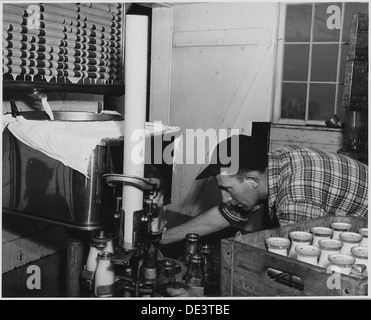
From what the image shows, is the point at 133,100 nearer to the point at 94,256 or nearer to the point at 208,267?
the point at 94,256

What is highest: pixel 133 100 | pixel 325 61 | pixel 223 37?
pixel 223 37

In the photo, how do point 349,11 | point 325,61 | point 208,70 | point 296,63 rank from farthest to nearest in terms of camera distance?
point 208,70, point 296,63, point 325,61, point 349,11

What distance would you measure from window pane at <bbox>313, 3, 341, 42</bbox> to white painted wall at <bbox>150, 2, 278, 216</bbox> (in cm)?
35

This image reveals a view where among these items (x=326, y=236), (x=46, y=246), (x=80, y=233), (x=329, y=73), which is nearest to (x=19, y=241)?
(x=46, y=246)

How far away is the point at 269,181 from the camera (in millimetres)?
1990

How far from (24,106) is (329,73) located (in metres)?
2.57

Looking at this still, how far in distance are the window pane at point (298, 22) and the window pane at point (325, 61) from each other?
0.15 metres

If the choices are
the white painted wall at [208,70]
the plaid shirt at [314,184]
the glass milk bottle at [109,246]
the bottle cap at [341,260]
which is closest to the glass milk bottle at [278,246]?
the bottle cap at [341,260]

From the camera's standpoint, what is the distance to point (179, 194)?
440 centimetres

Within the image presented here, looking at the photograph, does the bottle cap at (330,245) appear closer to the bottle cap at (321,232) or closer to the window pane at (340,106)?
the bottle cap at (321,232)

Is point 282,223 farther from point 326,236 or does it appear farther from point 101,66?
point 101,66

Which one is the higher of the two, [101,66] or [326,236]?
[101,66]

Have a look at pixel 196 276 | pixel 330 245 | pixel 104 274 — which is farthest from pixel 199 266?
pixel 330 245

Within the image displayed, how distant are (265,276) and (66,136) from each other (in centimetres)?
76
